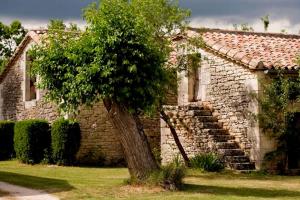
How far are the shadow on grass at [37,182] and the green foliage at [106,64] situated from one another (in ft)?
6.40

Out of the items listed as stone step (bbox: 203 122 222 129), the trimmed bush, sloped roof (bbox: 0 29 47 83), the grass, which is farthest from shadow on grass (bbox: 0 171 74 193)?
sloped roof (bbox: 0 29 47 83)

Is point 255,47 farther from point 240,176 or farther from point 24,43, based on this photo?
point 24,43

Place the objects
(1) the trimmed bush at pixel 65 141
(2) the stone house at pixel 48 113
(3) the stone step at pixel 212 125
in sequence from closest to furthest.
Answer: (3) the stone step at pixel 212 125 < (1) the trimmed bush at pixel 65 141 < (2) the stone house at pixel 48 113

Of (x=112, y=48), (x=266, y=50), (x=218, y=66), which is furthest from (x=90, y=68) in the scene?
(x=266, y=50)

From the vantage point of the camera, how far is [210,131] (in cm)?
1978

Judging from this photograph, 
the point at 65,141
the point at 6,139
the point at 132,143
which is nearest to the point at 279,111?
the point at 132,143

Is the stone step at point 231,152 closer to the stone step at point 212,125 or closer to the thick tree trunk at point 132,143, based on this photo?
the stone step at point 212,125

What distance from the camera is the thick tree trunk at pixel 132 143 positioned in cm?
1415

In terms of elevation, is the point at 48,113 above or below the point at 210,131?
above

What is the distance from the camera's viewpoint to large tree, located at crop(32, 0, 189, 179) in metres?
13.6

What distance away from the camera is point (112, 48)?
13602mm

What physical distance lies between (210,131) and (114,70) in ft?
23.5

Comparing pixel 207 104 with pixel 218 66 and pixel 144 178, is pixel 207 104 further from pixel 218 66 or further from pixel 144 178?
pixel 144 178

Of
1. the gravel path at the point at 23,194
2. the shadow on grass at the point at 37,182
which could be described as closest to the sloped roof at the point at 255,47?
the shadow on grass at the point at 37,182
